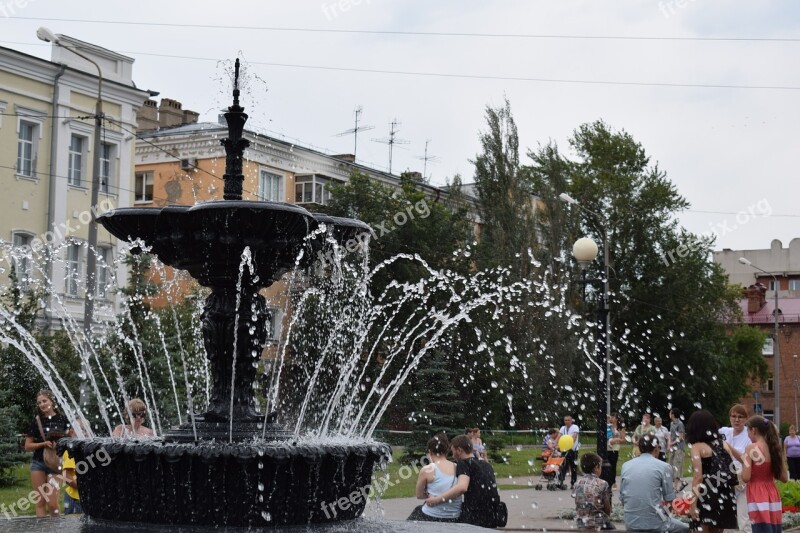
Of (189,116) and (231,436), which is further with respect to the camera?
(189,116)

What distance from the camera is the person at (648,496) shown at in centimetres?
1002

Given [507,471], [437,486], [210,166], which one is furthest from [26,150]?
[437,486]

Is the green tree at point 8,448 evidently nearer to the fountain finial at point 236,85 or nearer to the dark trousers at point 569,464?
the dark trousers at point 569,464

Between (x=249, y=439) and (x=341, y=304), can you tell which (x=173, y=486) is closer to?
(x=249, y=439)

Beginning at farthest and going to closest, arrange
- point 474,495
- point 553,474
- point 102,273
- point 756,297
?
point 756,297, point 102,273, point 553,474, point 474,495

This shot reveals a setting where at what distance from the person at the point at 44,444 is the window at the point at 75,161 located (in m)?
21.9

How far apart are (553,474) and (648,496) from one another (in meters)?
12.8

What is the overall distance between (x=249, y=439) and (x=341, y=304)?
30393 millimetres

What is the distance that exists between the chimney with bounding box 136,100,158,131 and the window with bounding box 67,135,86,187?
30.6 ft

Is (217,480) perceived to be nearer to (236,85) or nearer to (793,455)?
(236,85)

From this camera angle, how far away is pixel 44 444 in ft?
38.5

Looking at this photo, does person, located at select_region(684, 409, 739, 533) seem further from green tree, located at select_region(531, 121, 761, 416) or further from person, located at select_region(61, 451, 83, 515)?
green tree, located at select_region(531, 121, 761, 416)

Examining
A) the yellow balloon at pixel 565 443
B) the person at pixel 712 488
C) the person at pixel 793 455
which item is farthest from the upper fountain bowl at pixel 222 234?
the person at pixel 793 455

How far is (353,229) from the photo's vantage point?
9.04m
